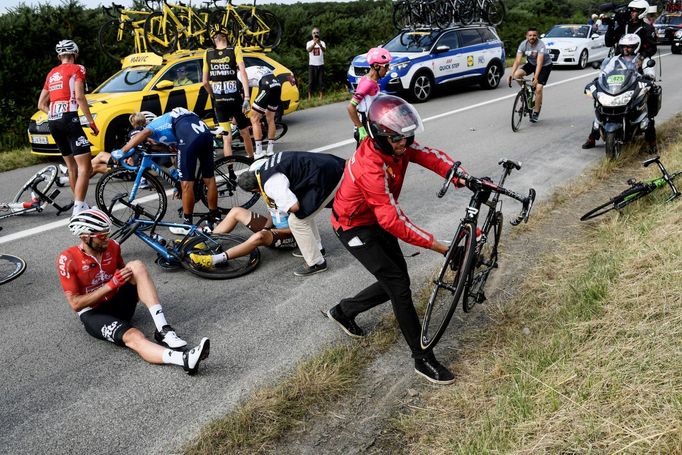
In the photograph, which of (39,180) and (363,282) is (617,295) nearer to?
(363,282)

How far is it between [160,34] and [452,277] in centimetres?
1086

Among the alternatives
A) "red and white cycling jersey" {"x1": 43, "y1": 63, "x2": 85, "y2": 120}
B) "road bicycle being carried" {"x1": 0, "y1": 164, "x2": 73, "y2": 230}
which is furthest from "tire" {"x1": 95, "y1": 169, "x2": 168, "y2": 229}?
"red and white cycling jersey" {"x1": 43, "y1": 63, "x2": 85, "y2": 120}

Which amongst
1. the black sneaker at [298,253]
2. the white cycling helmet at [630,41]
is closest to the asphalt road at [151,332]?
the black sneaker at [298,253]

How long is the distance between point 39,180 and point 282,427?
5.62m

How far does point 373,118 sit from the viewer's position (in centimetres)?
381

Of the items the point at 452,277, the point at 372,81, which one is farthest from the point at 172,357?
the point at 372,81

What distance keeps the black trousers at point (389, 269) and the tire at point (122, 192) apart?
3560 millimetres

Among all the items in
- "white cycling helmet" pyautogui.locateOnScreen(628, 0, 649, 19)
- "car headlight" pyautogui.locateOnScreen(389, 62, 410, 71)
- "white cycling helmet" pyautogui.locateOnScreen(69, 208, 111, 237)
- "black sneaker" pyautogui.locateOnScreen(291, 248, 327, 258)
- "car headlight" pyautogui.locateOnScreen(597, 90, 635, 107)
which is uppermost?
"white cycling helmet" pyautogui.locateOnScreen(628, 0, 649, 19)

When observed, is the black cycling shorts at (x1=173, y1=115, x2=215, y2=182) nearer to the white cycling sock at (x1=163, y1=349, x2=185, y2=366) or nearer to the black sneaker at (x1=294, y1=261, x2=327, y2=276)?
the black sneaker at (x1=294, y1=261, x2=327, y2=276)

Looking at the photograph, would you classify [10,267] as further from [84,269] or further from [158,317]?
[158,317]

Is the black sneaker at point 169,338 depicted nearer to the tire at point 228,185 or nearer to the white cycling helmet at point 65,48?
the tire at point 228,185

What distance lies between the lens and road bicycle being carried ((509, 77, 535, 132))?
12.0m

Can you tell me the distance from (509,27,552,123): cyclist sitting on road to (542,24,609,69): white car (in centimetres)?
1062

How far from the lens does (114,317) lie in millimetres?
4742
